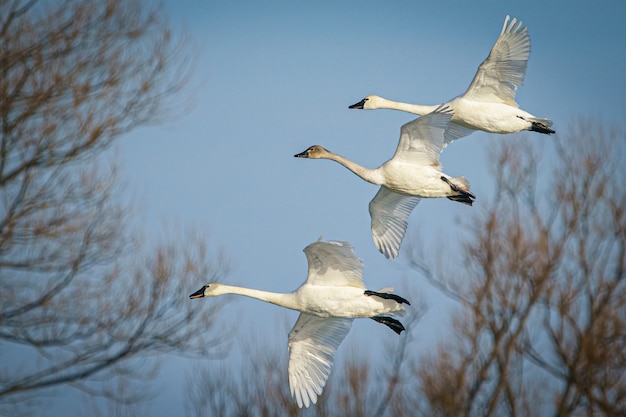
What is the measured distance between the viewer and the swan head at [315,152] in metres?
15.0

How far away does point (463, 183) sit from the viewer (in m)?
13.6

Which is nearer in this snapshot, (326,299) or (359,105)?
(326,299)

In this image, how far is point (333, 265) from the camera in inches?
525

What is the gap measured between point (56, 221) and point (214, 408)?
6.41 metres

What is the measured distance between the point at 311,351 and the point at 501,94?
401cm

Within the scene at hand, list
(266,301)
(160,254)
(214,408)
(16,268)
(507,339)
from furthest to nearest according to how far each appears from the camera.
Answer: (507,339) < (214,408) < (160,254) < (16,268) < (266,301)

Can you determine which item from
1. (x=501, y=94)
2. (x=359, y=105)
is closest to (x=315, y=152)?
(x=359, y=105)

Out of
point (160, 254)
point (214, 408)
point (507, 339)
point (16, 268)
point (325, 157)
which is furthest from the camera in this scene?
point (507, 339)

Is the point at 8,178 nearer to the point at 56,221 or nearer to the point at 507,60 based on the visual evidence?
the point at 56,221

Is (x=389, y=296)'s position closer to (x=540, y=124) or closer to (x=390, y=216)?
(x=390, y=216)

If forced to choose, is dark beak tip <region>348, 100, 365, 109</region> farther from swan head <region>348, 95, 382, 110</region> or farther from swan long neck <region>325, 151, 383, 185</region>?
swan long neck <region>325, 151, 383, 185</region>

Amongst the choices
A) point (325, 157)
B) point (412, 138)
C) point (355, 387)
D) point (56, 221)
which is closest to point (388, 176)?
point (412, 138)

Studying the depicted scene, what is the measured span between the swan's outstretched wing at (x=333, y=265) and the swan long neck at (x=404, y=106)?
265 cm

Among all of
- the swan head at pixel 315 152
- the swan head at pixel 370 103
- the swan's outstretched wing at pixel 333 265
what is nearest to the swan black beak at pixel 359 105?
the swan head at pixel 370 103
